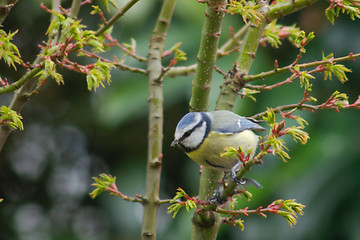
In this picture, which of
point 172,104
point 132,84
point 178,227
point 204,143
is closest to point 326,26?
point 172,104

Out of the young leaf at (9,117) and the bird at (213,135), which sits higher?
the young leaf at (9,117)

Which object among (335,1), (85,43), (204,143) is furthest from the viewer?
(204,143)

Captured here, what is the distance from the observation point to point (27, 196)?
9.82 feet

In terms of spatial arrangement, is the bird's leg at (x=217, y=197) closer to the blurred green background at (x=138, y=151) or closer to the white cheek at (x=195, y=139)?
the white cheek at (x=195, y=139)

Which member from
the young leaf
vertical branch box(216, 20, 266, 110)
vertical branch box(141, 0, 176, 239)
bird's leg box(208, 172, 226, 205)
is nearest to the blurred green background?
vertical branch box(141, 0, 176, 239)

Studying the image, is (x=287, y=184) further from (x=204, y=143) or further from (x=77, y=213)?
(x=77, y=213)

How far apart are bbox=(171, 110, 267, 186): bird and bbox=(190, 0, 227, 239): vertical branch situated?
6 cm

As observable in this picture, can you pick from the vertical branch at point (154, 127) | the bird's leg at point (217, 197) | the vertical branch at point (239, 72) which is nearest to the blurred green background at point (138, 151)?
the vertical branch at point (154, 127)

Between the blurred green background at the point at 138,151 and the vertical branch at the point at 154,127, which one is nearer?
the vertical branch at the point at 154,127

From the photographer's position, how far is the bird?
4.03ft

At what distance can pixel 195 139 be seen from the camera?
1.29 metres

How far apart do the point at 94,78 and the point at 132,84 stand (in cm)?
185

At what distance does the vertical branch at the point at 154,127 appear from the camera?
113 centimetres

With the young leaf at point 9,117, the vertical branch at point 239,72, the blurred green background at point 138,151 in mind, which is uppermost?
the vertical branch at point 239,72
